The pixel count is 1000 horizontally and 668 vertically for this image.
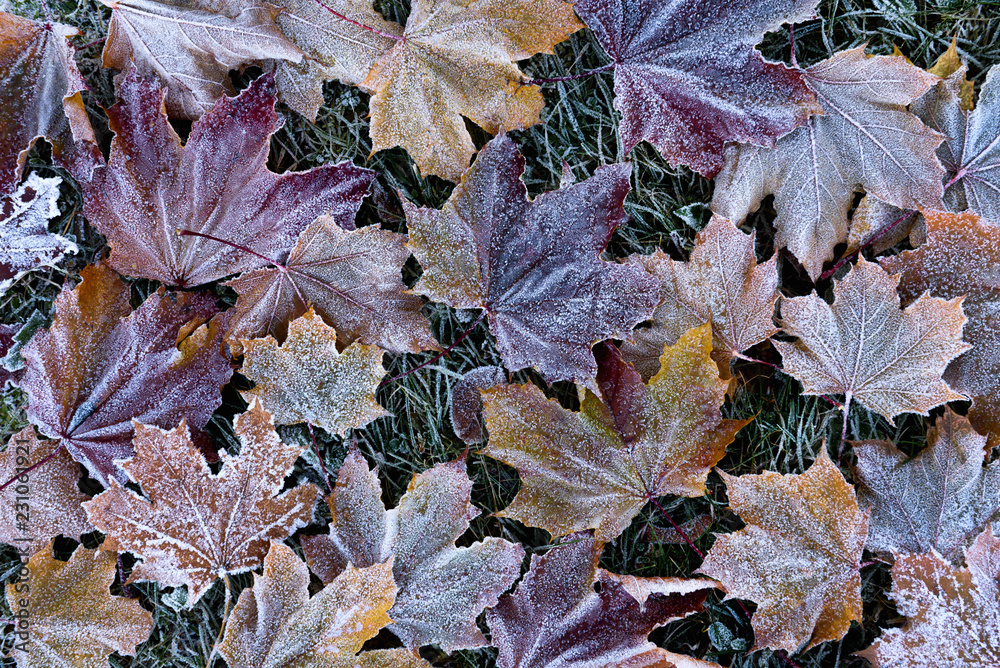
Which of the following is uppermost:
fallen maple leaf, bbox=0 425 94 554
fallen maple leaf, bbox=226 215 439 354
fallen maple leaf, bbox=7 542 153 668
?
fallen maple leaf, bbox=226 215 439 354

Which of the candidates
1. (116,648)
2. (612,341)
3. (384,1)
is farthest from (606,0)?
(116,648)

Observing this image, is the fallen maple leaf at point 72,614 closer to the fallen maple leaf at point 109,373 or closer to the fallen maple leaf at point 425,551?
the fallen maple leaf at point 109,373

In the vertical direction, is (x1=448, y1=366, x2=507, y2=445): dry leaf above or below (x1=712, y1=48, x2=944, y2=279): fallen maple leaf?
below

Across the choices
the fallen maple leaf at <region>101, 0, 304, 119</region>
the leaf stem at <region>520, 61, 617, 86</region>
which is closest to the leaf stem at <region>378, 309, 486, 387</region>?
the leaf stem at <region>520, 61, 617, 86</region>

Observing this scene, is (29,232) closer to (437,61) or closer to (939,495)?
(437,61)

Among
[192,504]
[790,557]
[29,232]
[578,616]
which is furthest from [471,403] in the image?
[29,232]

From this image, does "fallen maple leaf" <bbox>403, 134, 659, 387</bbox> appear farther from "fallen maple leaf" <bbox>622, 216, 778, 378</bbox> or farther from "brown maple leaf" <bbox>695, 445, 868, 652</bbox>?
"brown maple leaf" <bbox>695, 445, 868, 652</bbox>

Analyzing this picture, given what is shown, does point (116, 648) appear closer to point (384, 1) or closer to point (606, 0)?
point (384, 1)

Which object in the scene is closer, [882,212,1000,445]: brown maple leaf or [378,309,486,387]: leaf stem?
[882,212,1000,445]: brown maple leaf
